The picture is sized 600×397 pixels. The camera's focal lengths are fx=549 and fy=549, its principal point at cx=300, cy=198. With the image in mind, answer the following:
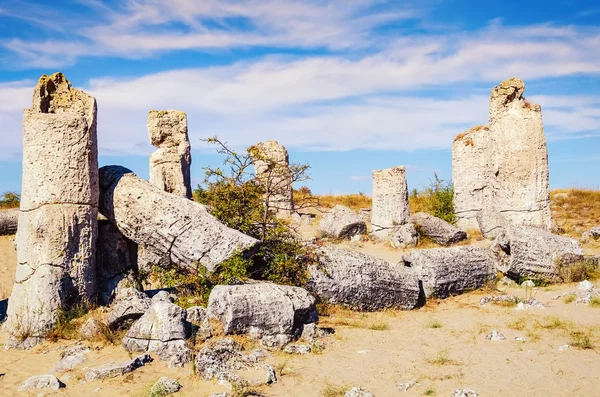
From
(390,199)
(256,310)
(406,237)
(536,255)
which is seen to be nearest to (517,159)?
(406,237)

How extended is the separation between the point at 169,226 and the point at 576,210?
2117cm

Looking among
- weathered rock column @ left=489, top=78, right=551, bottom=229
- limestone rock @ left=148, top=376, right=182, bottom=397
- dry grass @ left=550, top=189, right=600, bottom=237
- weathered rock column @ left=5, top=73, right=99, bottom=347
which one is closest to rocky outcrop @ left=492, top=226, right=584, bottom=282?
weathered rock column @ left=489, top=78, right=551, bottom=229

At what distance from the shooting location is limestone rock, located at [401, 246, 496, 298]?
1062 centimetres

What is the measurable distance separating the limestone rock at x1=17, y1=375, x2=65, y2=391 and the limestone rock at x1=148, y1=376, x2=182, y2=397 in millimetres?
1243

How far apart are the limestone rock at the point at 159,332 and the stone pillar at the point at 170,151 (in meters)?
8.51

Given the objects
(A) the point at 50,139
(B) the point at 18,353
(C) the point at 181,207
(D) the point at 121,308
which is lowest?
(B) the point at 18,353

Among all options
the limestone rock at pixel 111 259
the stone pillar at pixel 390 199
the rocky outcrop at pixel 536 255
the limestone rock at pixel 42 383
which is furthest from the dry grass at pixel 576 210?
the limestone rock at pixel 42 383

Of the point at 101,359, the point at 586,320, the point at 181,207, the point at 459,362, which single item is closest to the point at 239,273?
the point at 181,207

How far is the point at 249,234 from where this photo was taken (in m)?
10.0

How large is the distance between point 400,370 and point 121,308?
4.09 metres

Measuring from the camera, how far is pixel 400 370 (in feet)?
→ 22.3

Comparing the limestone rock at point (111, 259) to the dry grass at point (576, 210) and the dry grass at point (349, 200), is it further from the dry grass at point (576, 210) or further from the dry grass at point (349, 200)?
the dry grass at point (349, 200)

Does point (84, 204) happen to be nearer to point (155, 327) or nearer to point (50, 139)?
point (50, 139)

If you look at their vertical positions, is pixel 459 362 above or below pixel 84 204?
below
